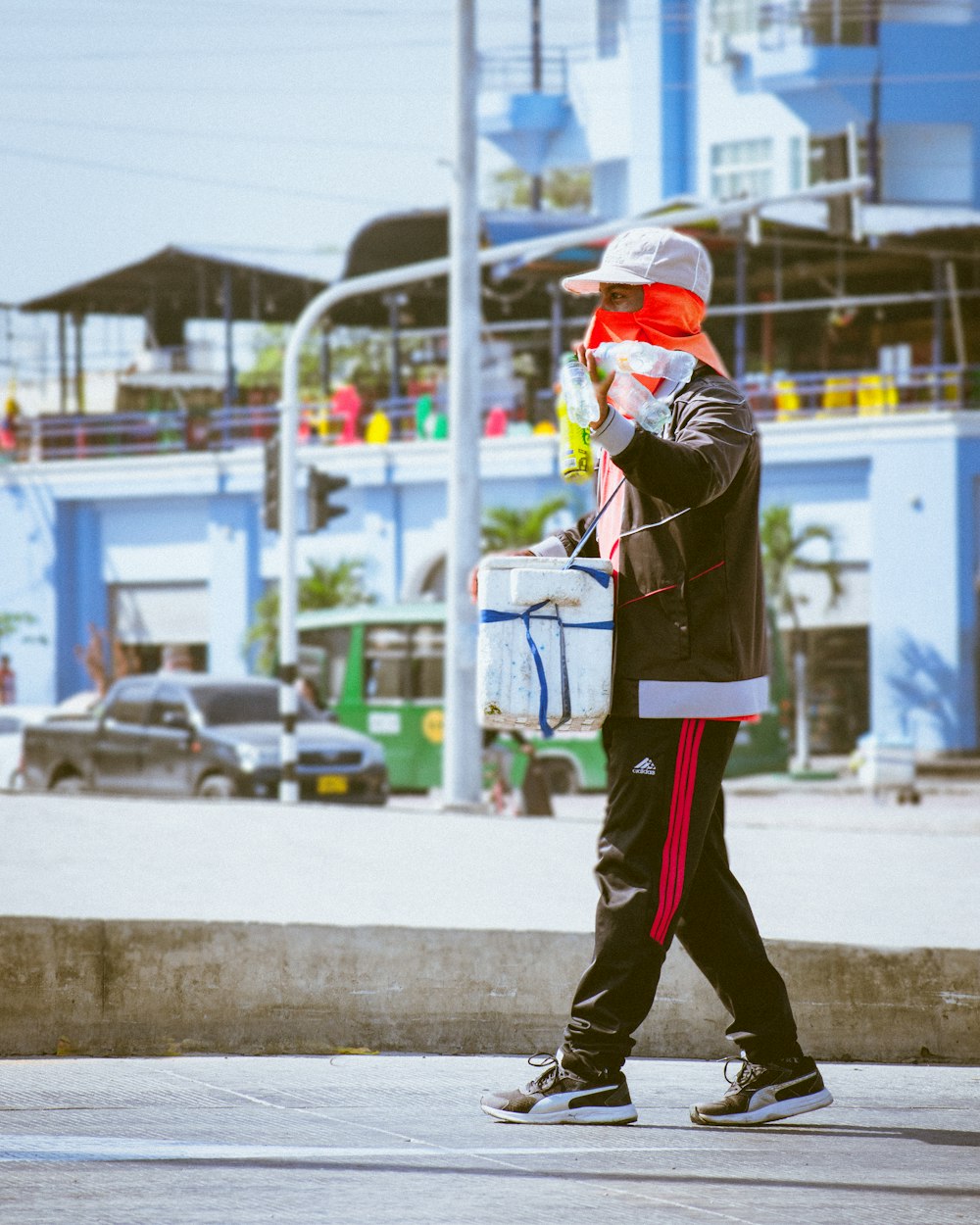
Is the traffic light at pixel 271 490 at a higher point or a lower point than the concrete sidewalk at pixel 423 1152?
higher

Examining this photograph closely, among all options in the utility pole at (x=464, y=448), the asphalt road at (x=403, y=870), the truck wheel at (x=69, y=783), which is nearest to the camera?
the asphalt road at (x=403, y=870)

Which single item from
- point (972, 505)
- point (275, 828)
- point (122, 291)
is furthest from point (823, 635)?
point (275, 828)

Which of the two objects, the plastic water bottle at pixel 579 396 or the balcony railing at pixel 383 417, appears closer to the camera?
the plastic water bottle at pixel 579 396

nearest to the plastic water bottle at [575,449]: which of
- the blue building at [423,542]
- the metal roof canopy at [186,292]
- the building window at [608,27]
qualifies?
the blue building at [423,542]

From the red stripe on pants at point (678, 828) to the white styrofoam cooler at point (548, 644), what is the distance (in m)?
0.21

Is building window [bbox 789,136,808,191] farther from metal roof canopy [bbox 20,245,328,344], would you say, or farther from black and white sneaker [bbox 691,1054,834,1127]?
black and white sneaker [bbox 691,1054,834,1127]

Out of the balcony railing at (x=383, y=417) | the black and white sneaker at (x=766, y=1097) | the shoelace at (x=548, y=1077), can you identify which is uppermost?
the balcony railing at (x=383, y=417)

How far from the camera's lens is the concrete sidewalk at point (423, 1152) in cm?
371

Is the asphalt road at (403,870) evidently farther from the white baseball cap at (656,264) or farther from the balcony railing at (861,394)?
the balcony railing at (861,394)

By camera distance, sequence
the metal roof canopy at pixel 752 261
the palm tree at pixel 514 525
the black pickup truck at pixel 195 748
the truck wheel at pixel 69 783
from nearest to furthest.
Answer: the black pickup truck at pixel 195 748
the truck wheel at pixel 69 783
the palm tree at pixel 514 525
the metal roof canopy at pixel 752 261

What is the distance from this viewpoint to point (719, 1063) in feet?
19.3

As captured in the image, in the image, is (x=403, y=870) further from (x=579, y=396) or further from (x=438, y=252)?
(x=438, y=252)

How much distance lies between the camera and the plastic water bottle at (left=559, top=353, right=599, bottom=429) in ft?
14.5

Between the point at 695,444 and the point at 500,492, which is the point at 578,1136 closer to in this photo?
the point at 695,444
